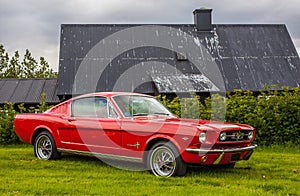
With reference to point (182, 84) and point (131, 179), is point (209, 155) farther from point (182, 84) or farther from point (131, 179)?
point (182, 84)

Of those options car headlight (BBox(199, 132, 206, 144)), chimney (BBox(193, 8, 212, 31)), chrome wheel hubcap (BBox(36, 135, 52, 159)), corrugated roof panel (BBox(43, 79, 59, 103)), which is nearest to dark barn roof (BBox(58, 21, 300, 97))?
chimney (BBox(193, 8, 212, 31))

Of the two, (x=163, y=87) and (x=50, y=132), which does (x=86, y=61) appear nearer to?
(x=163, y=87)

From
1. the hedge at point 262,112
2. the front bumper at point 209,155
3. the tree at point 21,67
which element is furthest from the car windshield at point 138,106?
the tree at point 21,67

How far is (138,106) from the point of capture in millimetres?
8266

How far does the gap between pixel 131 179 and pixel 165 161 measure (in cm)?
69

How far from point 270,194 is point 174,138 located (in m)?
1.86

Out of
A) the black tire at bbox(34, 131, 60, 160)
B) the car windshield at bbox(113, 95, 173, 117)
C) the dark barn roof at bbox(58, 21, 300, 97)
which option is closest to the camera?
the car windshield at bbox(113, 95, 173, 117)

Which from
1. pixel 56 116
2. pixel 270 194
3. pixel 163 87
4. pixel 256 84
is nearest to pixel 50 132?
pixel 56 116

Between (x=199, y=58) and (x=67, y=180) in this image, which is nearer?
(x=67, y=180)

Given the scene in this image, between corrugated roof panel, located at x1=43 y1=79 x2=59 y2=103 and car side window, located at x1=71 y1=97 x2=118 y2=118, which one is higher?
corrugated roof panel, located at x1=43 y1=79 x2=59 y2=103

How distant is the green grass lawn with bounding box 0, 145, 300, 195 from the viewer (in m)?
6.03

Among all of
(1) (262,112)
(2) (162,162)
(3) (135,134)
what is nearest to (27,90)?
(1) (262,112)

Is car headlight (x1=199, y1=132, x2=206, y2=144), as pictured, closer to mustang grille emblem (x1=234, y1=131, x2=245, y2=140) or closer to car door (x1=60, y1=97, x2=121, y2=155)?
mustang grille emblem (x1=234, y1=131, x2=245, y2=140)

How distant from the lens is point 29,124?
9.31m
